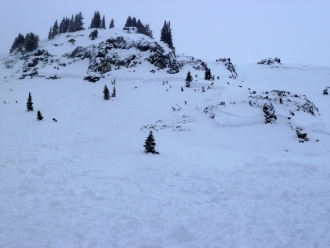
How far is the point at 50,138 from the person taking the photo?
1711cm

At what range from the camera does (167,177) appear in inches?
455

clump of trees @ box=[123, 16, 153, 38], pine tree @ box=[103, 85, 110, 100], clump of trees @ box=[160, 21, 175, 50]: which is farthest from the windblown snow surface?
clump of trees @ box=[123, 16, 153, 38]

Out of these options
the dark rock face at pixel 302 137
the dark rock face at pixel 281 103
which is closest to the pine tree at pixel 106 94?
the dark rock face at pixel 281 103

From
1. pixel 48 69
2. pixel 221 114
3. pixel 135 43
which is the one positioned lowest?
pixel 221 114

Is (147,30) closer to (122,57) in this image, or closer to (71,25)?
(71,25)

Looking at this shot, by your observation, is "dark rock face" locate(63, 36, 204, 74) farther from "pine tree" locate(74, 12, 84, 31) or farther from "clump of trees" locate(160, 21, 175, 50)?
"pine tree" locate(74, 12, 84, 31)

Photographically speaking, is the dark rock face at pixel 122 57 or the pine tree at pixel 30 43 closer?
the dark rock face at pixel 122 57

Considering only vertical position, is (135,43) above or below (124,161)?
above

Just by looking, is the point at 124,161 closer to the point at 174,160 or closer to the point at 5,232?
the point at 174,160

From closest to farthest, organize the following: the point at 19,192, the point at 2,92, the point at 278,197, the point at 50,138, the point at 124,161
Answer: the point at 19,192 < the point at 278,197 < the point at 124,161 < the point at 50,138 < the point at 2,92

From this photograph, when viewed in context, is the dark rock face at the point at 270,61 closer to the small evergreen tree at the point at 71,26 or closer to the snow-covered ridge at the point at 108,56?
the snow-covered ridge at the point at 108,56

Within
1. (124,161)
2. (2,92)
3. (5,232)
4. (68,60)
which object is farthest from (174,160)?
(68,60)

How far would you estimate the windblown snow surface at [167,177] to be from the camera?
22.4 ft

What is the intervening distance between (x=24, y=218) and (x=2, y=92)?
39302mm
